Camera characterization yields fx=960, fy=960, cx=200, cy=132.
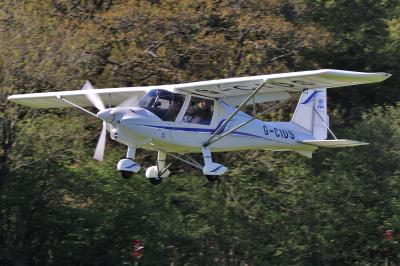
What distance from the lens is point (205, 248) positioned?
22.8 m

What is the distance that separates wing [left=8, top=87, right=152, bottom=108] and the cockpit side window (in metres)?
0.95

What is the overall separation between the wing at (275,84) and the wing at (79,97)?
1207mm

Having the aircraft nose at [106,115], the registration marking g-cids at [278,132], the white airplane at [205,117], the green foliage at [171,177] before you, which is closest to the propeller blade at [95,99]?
the white airplane at [205,117]

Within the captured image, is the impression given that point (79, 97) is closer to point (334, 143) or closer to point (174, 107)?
point (174, 107)

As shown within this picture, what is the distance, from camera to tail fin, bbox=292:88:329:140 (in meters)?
19.3

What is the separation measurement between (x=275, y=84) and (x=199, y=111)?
4.74 feet

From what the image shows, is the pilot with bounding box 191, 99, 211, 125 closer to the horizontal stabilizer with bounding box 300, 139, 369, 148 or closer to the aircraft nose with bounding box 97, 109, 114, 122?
the aircraft nose with bounding box 97, 109, 114, 122

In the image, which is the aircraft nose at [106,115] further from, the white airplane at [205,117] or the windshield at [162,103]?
the windshield at [162,103]

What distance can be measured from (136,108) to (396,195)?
31.6ft

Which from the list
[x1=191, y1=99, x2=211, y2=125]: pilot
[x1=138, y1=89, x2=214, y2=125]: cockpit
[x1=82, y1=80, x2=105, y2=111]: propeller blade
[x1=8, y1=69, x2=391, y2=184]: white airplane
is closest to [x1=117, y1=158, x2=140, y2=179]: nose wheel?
[x1=8, y1=69, x2=391, y2=184]: white airplane

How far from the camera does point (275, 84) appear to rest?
55.1 ft

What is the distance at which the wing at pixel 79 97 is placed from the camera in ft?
59.0

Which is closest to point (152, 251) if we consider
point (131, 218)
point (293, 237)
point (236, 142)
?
point (131, 218)

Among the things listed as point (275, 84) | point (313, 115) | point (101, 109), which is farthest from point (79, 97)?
point (313, 115)
